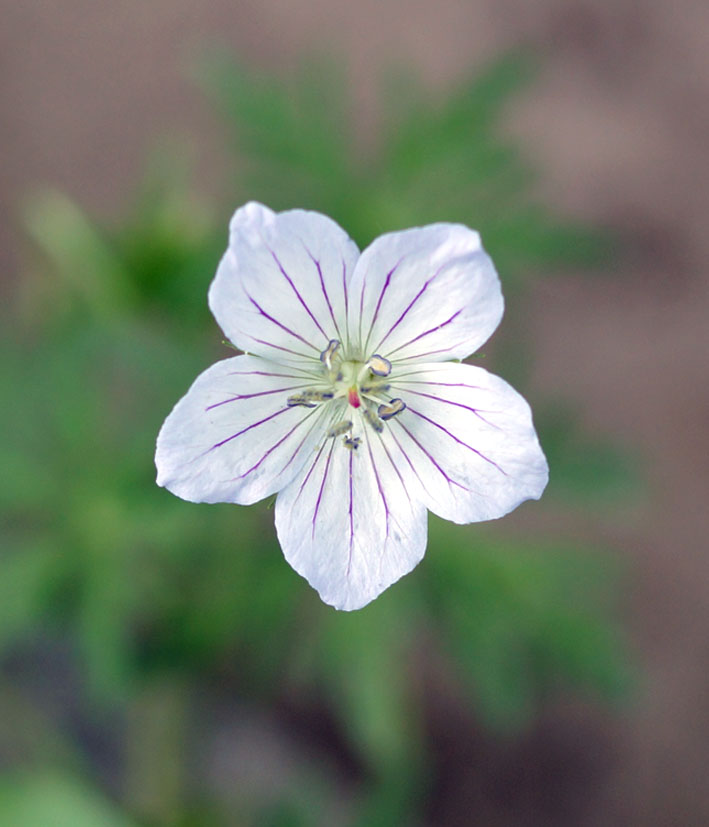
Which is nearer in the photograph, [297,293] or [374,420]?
[297,293]

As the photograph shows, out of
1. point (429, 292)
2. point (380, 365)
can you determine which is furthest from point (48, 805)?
point (429, 292)

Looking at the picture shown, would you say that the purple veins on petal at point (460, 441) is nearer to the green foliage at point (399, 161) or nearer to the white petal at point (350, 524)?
the white petal at point (350, 524)

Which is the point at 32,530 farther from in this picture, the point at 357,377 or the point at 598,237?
the point at 598,237

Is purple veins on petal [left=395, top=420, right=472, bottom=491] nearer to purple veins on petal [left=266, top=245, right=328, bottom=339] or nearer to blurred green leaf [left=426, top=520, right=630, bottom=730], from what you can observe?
purple veins on petal [left=266, top=245, right=328, bottom=339]

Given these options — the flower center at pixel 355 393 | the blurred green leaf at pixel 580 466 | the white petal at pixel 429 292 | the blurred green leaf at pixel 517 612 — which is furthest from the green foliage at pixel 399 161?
the white petal at pixel 429 292

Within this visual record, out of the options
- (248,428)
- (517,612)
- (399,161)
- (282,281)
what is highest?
(399,161)

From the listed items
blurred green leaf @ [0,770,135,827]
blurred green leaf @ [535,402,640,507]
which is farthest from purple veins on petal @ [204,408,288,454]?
blurred green leaf @ [0,770,135,827]

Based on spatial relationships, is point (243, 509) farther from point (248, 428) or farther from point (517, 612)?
point (248, 428)
